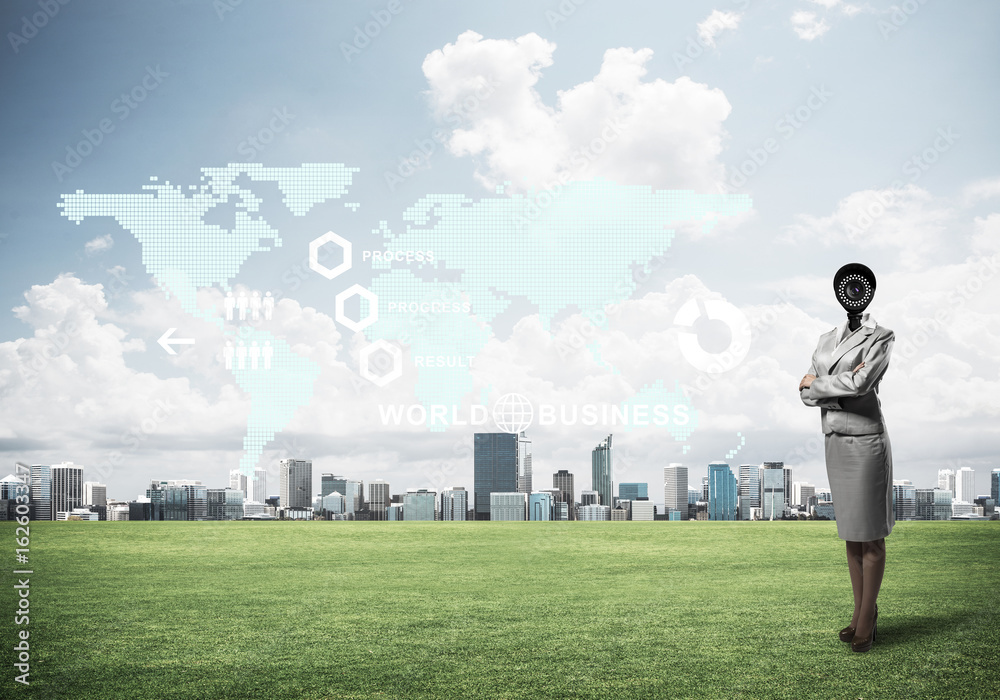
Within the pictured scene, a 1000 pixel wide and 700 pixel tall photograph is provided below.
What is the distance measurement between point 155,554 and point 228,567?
7.88 feet

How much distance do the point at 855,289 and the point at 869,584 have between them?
2.09 meters

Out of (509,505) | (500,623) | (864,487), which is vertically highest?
(864,487)

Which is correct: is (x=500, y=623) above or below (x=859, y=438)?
below

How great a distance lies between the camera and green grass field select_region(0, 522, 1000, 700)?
4.47m

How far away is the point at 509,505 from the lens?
17.9 m

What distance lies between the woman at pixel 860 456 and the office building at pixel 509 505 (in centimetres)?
1262

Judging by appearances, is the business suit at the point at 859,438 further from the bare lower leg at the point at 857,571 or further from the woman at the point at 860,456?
the bare lower leg at the point at 857,571

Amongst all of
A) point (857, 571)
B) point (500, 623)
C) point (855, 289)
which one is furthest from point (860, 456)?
point (500, 623)

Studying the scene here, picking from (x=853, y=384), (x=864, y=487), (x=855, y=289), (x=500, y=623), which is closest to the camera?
(x=853, y=384)

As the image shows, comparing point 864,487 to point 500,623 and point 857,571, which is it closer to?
point 857,571

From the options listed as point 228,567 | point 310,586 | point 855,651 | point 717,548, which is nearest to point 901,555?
point 717,548

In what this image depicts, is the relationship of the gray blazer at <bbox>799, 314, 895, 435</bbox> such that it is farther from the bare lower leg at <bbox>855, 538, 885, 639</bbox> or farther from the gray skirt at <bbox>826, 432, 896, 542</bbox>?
the bare lower leg at <bbox>855, 538, 885, 639</bbox>

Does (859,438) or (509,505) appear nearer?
(859,438)

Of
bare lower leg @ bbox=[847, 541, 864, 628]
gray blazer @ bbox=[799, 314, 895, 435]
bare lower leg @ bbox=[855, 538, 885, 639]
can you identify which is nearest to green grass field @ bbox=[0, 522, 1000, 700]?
bare lower leg @ bbox=[855, 538, 885, 639]
